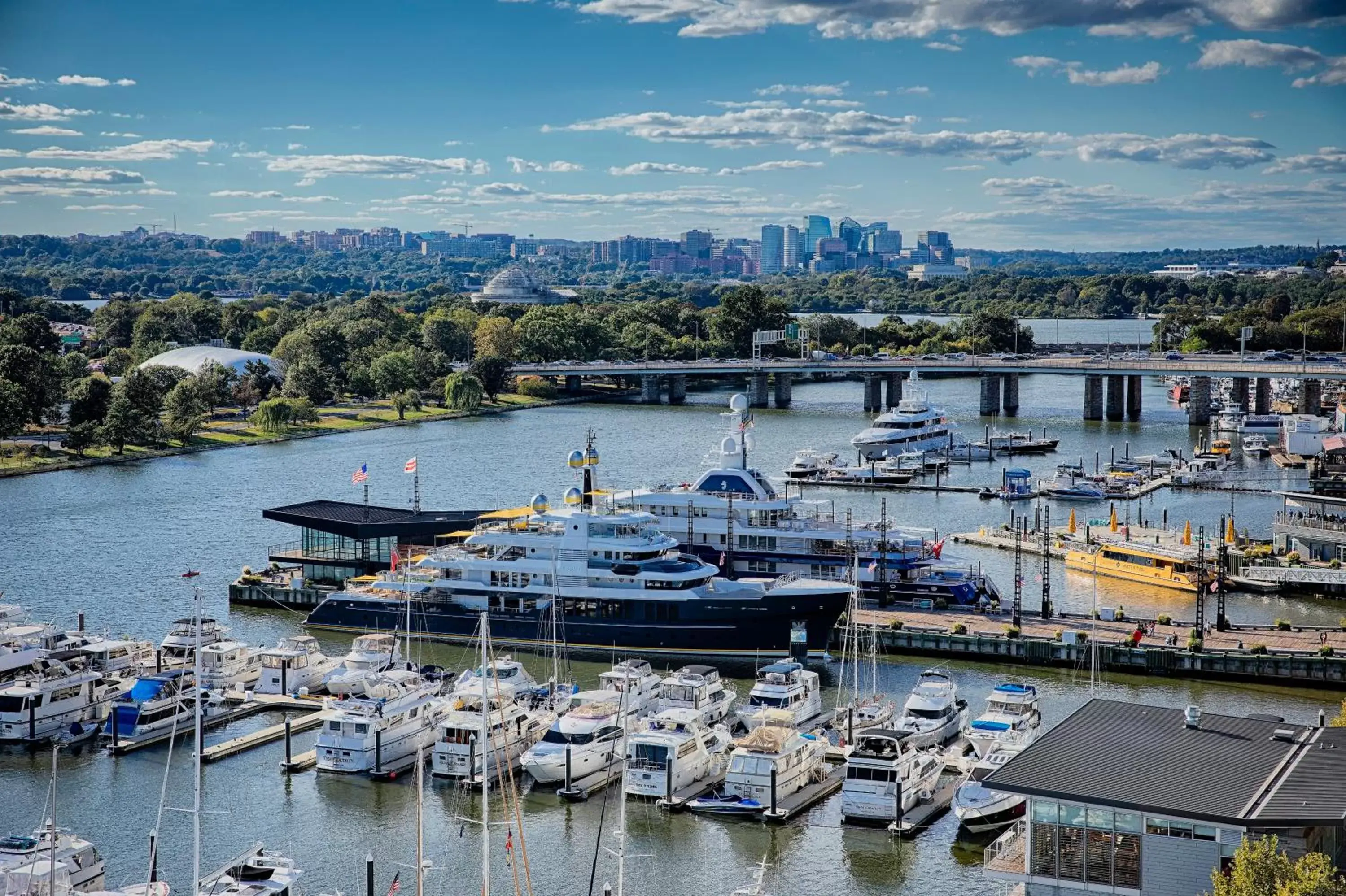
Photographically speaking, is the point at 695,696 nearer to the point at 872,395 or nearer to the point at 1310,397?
the point at 872,395

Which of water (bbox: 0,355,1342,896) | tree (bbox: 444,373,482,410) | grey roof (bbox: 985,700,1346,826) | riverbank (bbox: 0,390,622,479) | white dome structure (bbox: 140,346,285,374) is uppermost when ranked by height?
white dome structure (bbox: 140,346,285,374)

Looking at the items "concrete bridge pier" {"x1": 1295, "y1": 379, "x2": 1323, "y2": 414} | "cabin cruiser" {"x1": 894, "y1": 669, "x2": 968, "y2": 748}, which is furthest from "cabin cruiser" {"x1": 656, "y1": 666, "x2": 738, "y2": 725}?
"concrete bridge pier" {"x1": 1295, "y1": 379, "x2": 1323, "y2": 414}

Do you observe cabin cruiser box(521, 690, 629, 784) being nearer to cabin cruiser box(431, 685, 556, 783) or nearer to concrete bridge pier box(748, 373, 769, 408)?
cabin cruiser box(431, 685, 556, 783)

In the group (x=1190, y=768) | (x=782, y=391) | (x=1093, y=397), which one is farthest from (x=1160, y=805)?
(x=782, y=391)

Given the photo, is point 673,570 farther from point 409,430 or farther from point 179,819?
point 409,430

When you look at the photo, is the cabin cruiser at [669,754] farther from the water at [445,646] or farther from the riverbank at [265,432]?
the riverbank at [265,432]

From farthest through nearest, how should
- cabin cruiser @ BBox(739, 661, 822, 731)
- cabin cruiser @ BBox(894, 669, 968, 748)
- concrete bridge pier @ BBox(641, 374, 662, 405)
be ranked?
concrete bridge pier @ BBox(641, 374, 662, 405), cabin cruiser @ BBox(739, 661, 822, 731), cabin cruiser @ BBox(894, 669, 968, 748)
